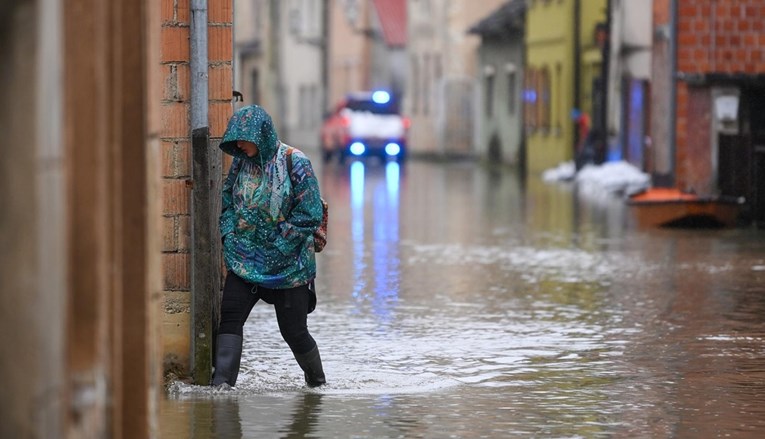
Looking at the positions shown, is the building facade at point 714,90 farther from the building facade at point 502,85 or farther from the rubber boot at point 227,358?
the building facade at point 502,85

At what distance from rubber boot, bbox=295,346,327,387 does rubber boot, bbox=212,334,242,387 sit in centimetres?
36

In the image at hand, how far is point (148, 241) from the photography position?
6.64 meters

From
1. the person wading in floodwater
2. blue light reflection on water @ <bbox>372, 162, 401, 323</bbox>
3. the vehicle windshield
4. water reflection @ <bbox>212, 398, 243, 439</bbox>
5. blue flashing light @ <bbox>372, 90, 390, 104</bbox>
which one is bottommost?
water reflection @ <bbox>212, 398, 243, 439</bbox>

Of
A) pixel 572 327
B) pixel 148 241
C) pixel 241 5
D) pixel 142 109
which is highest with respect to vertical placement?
pixel 241 5

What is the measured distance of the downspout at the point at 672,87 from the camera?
2824cm

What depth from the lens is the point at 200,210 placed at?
10328 millimetres

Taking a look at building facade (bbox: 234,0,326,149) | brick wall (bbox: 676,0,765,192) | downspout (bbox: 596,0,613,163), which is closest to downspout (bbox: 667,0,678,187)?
brick wall (bbox: 676,0,765,192)

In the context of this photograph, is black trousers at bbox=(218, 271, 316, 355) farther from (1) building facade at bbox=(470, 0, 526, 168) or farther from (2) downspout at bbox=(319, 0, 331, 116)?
(2) downspout at bbox=(319, 0, 331, 116)

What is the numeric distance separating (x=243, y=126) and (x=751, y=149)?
16.8 m

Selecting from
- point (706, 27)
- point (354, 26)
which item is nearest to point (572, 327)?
point (706, 27)

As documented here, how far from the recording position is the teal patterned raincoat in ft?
32.9

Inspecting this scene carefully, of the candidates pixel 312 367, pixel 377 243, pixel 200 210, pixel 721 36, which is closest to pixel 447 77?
pixel 721 36

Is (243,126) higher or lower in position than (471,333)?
higher

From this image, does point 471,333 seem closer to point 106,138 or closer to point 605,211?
point 106,138
